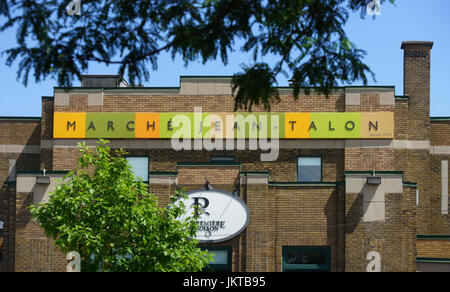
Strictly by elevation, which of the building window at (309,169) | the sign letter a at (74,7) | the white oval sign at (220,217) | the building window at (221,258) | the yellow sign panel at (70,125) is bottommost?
the building window at (221,258)

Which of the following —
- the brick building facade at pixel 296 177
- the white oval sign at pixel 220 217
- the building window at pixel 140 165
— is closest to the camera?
the brick building facade at pixel 296 177

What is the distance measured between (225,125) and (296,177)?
396cm

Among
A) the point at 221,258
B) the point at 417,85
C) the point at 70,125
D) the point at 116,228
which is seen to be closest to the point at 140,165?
the point at 70,125

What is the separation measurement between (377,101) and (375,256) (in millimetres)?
7389

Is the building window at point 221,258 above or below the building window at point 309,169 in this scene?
below

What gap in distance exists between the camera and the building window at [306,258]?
2922 cm

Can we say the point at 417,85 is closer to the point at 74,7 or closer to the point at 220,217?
the point at 220,217

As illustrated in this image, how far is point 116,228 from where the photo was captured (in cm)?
2002

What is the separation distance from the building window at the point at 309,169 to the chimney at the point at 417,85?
4668 millimetres

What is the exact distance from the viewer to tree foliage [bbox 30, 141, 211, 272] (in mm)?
19656

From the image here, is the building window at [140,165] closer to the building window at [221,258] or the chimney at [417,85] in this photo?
the building window at [221,258]

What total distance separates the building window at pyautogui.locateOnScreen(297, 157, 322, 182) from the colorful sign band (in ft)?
3.59

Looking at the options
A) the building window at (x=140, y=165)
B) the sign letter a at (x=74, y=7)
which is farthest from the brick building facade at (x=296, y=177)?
the sign letter a at (x=74, y=7)
